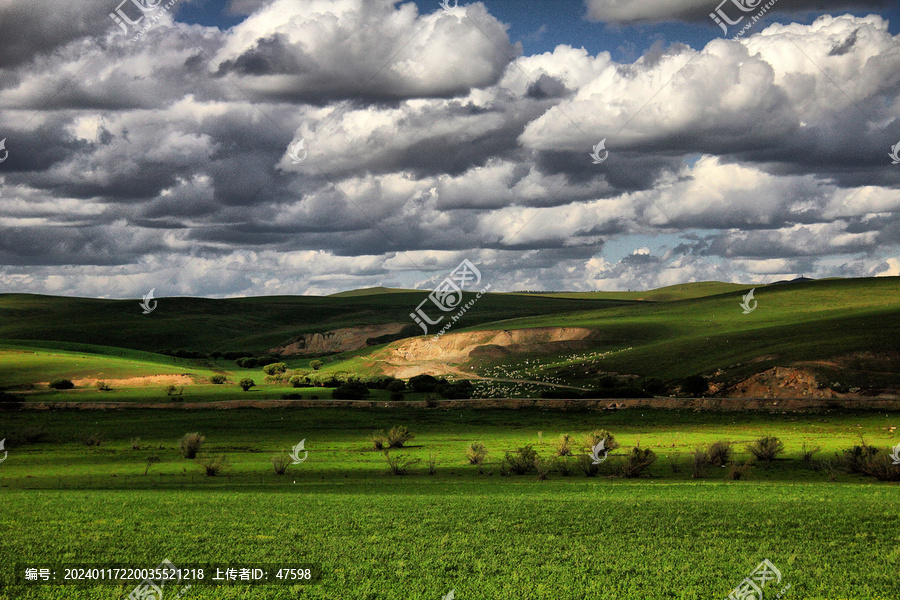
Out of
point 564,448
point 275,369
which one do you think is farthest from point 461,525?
point 275,369

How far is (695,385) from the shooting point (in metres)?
72.8

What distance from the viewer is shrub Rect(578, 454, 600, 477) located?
3584 centimetres

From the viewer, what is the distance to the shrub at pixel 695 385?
71994 mm

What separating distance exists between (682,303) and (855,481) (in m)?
127

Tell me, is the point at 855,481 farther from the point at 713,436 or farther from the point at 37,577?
the point at 37,577

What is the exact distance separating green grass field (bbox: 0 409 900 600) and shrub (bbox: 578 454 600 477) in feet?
2.40

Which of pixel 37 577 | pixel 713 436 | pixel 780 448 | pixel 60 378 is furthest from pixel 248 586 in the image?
pixel 60 378

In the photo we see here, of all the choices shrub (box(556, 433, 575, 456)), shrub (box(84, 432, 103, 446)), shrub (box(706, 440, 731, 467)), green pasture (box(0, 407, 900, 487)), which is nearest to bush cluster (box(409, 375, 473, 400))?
green pasture (box(0, 407, 900, 487))

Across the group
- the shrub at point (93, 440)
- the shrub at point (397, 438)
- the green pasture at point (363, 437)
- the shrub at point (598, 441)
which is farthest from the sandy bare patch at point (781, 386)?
the shrub at point (93, 440)

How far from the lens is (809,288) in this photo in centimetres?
14288

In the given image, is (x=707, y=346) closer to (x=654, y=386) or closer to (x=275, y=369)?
(x=654, y=386)

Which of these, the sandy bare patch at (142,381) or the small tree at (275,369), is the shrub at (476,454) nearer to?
the sandy bare patch at (142,381)

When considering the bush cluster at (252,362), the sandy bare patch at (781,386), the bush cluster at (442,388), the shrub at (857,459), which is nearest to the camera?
the shrub at (857,459)

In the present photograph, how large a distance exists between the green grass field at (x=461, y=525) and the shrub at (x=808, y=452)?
0.35 meters
